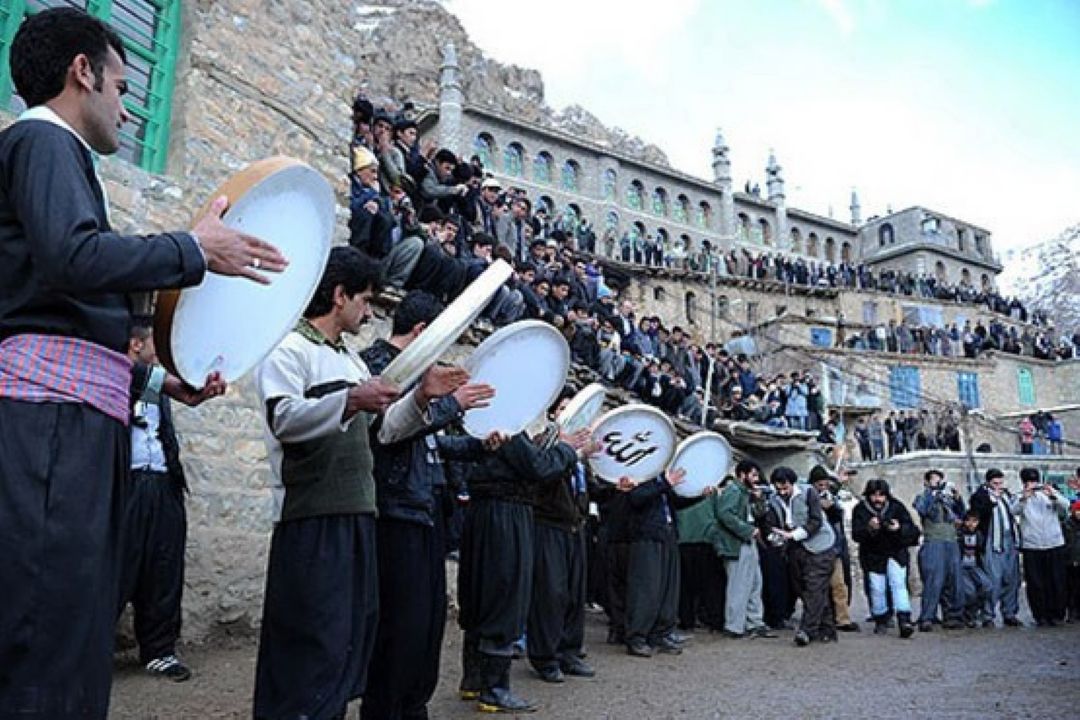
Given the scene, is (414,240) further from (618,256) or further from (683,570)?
(618,256)

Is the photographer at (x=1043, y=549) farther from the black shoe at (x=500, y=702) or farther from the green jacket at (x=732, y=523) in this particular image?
the black shoe at (x=500, y=702)

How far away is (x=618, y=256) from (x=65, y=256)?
139ft

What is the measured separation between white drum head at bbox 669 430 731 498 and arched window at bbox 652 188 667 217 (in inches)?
1754

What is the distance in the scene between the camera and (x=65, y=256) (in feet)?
5.81

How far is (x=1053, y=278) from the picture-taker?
389ft

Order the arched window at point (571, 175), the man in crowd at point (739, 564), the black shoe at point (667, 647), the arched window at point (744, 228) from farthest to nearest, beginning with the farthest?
the arched window at point (744, 228) → the arched window at point (571, 175) → the man in crowd at point (739, 564) → the black shoe at point (667, 647)

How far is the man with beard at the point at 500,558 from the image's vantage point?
16.1 feet

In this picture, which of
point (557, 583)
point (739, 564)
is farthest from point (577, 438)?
point (739, 564)

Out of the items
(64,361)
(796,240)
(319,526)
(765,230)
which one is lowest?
(319,526)

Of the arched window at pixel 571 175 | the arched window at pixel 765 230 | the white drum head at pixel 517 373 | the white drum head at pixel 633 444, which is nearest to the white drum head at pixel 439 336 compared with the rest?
the white drum head at pixel 517 373

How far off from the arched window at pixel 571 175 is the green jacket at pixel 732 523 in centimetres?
3895

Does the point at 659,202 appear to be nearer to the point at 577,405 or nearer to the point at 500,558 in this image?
the point at 577,405

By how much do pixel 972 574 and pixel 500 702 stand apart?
7885mm

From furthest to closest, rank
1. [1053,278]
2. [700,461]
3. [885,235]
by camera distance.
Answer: [1053,278] → [885,235] → [700,461]
